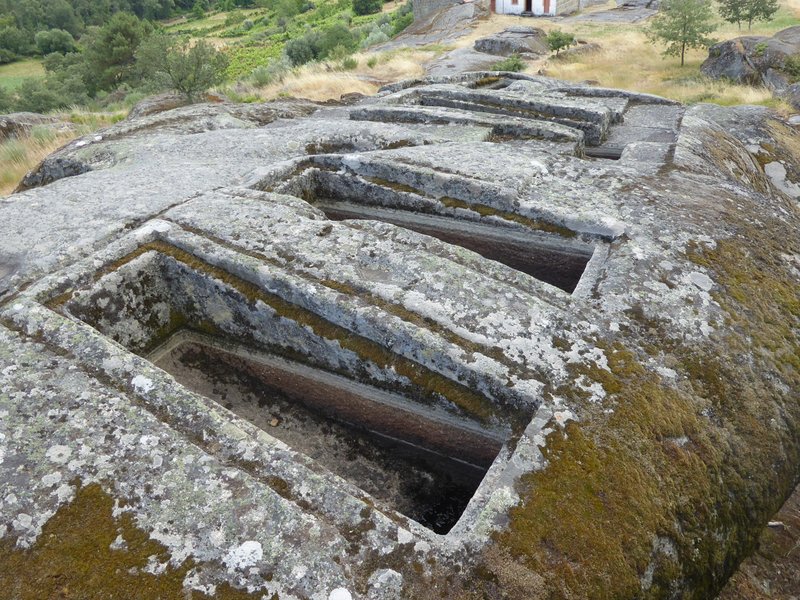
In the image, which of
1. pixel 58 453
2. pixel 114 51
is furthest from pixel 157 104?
pixel 114 51

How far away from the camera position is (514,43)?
90.0 feet

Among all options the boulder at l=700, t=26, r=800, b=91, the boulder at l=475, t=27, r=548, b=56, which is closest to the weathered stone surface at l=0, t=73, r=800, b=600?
the boulder at l=700, t=26, r=800, b=91

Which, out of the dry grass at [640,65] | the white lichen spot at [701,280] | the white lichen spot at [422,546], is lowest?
the dry grass at [640,65]

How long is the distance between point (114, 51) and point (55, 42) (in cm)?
3894

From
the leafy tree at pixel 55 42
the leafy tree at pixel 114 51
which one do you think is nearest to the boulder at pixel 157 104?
the leafy tree at pixel 114 51

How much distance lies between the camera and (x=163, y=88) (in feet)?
63.5

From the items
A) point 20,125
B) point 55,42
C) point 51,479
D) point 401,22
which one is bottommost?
point 401,22

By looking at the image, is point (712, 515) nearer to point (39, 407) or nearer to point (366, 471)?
point (366, 471)

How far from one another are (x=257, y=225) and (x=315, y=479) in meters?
2.18

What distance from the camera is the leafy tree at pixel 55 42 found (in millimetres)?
62219

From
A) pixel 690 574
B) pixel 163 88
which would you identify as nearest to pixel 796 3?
pixel 163 88

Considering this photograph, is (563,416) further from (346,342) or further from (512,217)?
(512,217)

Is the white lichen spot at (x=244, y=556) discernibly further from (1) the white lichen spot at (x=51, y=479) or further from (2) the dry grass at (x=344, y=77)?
(2) the dry grass at (x=344, y=77)

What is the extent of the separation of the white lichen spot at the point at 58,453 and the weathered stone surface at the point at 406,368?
0.02 metres
